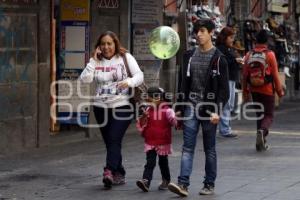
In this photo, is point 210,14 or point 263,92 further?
point 210,14

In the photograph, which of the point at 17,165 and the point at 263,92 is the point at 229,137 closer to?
the point at 263,92

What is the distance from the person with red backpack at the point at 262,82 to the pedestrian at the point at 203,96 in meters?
3.55

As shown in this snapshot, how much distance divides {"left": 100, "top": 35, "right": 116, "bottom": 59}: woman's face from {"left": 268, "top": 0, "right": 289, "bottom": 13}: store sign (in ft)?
47.8

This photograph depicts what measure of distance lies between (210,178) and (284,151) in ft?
12.6

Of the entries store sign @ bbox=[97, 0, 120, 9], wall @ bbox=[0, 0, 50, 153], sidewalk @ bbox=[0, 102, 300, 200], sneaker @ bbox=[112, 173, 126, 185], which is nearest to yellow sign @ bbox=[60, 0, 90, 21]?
store sign @ bbox=[97, 0, 120, 9]

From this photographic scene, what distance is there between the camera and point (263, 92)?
12859mm

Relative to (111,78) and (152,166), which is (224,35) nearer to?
(111,78)

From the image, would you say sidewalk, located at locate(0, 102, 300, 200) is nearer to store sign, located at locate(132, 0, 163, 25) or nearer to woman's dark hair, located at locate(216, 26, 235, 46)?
woman's dark hair, located at locate(216, 26, 235, 46)

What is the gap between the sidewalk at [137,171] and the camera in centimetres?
938

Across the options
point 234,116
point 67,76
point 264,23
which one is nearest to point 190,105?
point 67,76

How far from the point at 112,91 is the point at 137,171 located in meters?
1.66

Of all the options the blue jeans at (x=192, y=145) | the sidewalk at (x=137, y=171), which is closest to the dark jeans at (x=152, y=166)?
the sidewalk at (x=137, y=171)

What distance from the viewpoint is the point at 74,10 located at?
14.4 m

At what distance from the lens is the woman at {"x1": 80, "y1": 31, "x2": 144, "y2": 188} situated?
9.75 m
